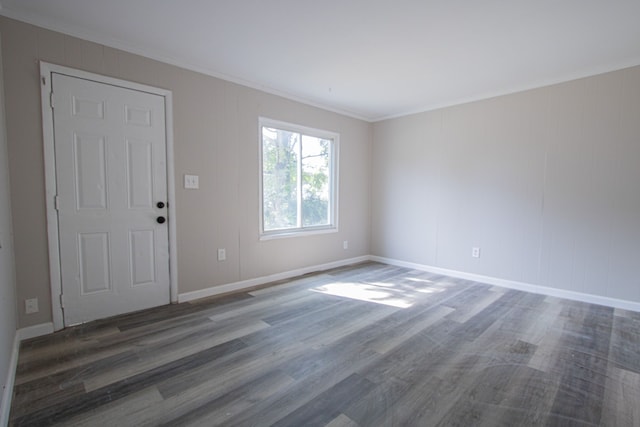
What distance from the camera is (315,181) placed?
454cm

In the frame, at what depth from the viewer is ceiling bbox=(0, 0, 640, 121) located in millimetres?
2137

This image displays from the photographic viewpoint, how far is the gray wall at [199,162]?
2293 millimetres

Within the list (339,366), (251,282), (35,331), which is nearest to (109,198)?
(35,331)

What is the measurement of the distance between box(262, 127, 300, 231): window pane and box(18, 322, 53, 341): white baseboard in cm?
225

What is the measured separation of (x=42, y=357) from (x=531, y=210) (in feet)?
15.8

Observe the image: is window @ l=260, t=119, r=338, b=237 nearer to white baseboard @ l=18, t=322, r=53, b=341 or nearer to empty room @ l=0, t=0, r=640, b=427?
empty room @ l=0, t=0, r=640, b=427

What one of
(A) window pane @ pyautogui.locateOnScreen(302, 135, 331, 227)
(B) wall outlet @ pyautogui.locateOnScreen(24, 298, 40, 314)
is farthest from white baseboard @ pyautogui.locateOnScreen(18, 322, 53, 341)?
(A) window pane @ pyautogui.locateOnScreen(302, 135, 331, 227)

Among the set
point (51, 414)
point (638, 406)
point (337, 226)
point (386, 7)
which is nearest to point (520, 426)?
point (638, 406)

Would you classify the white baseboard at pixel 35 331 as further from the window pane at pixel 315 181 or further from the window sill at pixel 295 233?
the window pane at pixel 315 181

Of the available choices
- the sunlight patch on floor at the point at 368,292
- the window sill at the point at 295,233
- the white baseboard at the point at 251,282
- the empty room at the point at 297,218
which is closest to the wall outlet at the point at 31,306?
the empty room at the point at 297,218

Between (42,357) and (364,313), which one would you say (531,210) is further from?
(42,357)

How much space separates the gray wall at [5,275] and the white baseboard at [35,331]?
23 centimetres

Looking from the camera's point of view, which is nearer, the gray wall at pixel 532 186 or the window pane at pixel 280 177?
the gray wall at pixel 532 186

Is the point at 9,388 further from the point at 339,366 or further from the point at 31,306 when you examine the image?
the point at 339,366
